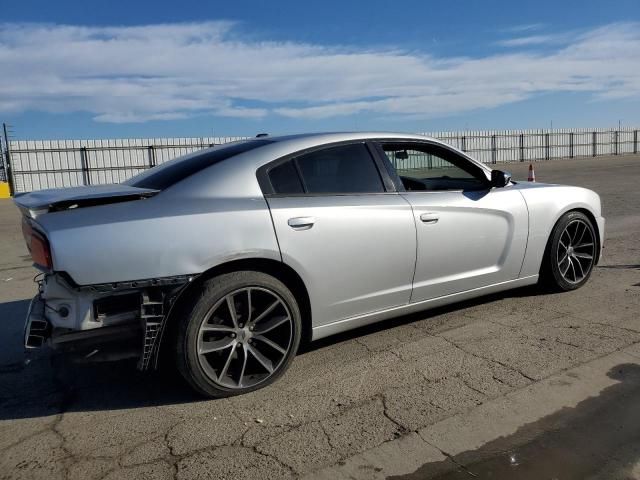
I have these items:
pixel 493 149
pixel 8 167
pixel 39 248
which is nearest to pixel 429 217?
pixel 39 248

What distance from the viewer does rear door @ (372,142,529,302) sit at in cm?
416

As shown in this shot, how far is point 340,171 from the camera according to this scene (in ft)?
→ 13.0

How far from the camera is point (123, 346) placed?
3156 mm

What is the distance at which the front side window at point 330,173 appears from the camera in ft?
12.1

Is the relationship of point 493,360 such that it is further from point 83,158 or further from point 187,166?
point 83,158

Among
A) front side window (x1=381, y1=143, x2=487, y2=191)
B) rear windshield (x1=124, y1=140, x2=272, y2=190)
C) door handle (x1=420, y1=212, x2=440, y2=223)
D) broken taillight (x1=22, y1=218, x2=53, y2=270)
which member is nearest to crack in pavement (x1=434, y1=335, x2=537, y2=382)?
door handle (x1=420, y1=212, x2=440, y2=223)

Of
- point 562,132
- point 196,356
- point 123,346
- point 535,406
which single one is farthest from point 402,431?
point 562,132

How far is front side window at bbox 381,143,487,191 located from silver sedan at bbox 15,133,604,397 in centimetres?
1

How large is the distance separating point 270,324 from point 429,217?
57.5 inches

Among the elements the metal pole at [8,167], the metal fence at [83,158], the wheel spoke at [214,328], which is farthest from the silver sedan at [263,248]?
the metal pole at [8,167]

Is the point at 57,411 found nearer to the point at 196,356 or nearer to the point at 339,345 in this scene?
the point at 196,356

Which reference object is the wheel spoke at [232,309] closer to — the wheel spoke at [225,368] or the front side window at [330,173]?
the wheel spoke at [225,368]

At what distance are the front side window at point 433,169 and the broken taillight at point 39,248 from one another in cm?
247

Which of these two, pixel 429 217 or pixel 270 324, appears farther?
pixel 429 217
